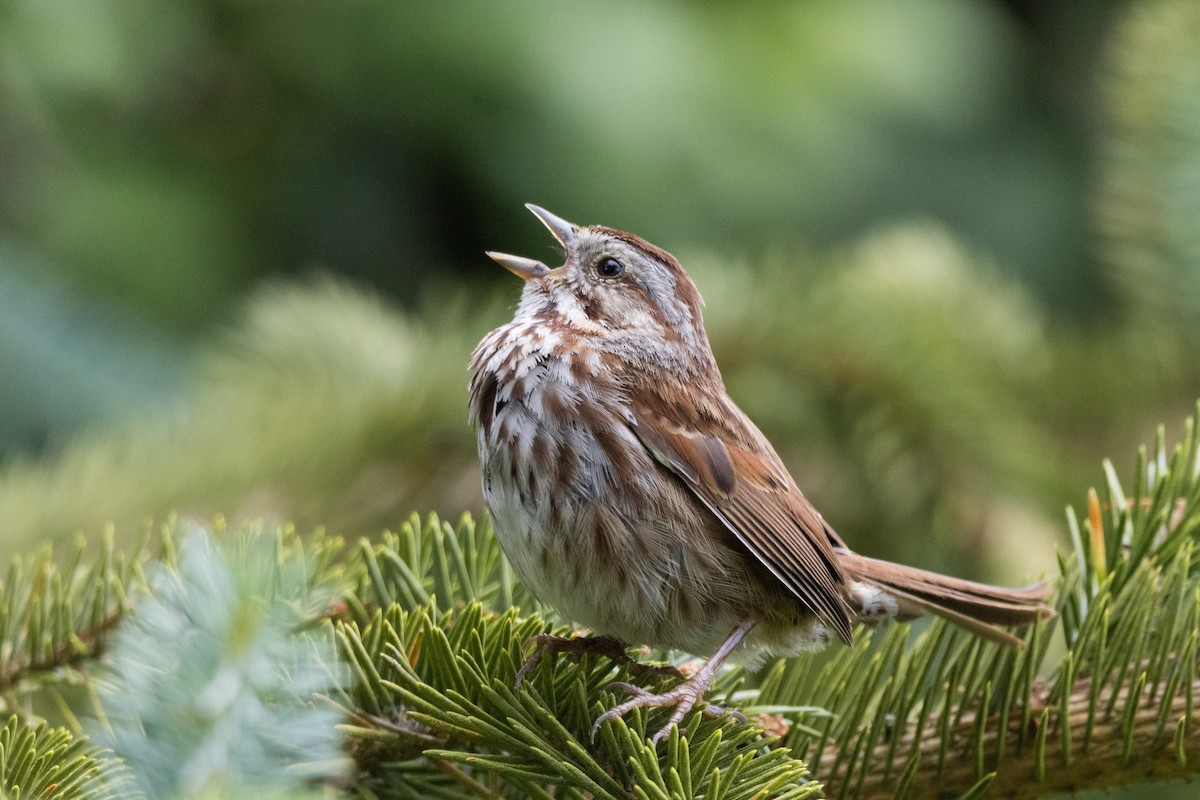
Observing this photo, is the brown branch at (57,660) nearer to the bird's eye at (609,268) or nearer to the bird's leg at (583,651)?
the bird's leg at (583,651)

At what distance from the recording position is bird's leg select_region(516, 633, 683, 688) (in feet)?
5.43

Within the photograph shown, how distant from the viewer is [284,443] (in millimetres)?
2611

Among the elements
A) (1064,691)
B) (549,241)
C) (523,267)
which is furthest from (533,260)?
(549,241)

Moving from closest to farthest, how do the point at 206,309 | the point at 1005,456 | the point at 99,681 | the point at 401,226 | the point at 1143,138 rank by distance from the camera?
the point at 99,681 < the point at 1005,456 < the point at 1143,138 < the point at 206,309 < the point at 401,226

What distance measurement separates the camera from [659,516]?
6.68 ft

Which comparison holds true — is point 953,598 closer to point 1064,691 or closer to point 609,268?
point 1064,691

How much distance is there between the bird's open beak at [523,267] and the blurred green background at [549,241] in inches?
14.4

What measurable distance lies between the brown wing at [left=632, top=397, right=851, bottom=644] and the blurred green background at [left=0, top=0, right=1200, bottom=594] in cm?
44

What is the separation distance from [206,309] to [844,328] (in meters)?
2.71

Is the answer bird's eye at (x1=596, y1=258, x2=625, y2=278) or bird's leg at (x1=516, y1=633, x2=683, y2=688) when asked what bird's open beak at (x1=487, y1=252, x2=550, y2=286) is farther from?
bird's leg at (x1=516, y1=633, x2=683, y2=688)

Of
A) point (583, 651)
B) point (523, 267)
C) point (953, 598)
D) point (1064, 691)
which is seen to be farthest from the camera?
point (523, 267)

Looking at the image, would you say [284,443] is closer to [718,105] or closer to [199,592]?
[199,592]

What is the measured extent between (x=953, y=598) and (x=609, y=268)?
937mm

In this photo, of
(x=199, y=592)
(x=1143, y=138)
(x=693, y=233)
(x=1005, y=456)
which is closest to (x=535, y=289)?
(x=1005, y=456)
